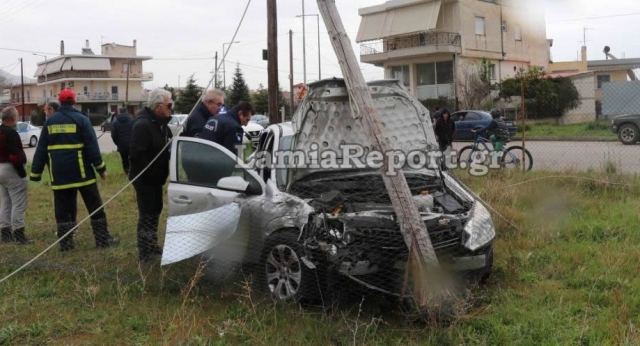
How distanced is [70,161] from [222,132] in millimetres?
1770

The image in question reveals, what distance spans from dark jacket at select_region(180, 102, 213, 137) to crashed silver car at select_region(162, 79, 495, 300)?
0.69m

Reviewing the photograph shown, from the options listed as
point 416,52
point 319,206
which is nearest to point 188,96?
point 416,52

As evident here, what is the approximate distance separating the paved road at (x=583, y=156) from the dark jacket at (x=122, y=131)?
694cm

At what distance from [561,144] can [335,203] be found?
615 inches

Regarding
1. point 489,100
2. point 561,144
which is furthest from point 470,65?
point 561,144

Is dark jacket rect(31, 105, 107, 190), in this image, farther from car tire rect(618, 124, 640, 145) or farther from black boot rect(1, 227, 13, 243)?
car tire rect(618, 124, 640, 145)

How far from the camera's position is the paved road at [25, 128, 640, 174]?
10.0 meters

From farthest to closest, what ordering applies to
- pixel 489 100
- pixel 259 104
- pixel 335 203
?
pixel 259 104, pixel 489 100, pixel 335 203

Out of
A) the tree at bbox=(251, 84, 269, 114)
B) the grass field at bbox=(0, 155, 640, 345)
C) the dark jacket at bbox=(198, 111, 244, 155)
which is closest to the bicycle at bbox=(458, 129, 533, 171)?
the grass field at bbox=(0, 155, 640, 345)

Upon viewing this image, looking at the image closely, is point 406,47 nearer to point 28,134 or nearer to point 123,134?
point 28,134

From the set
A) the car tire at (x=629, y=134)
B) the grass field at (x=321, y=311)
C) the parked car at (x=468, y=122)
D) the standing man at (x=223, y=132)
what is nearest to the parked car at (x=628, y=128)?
the car tire at (x=629, y=134)

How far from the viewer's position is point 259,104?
4891 cm

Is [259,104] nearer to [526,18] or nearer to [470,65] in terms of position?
[470,65]

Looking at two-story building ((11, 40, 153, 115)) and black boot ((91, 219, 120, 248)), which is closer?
black boot ((91, 219, 120, 248))
